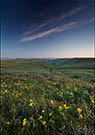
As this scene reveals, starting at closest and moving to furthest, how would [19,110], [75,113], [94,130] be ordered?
1. [94,130]
2. [75,113]
3. [19,110]

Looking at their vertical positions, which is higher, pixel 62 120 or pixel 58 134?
pixel 62 120

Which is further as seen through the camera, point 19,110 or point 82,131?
point 19,110

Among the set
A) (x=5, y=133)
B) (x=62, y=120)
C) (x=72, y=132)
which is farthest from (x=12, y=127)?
(x=72, y=132)

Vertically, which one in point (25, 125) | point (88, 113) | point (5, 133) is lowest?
point (5, 133)

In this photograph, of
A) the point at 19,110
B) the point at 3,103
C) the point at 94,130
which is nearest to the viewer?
the point at 94,130

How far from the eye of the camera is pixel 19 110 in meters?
2.86

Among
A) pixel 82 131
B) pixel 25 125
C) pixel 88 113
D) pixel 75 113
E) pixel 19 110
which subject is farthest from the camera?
pixel 19 110

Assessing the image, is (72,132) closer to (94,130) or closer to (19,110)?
(94,130)

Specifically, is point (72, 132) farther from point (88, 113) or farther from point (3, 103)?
point (3, 103)

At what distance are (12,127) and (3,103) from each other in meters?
1.69

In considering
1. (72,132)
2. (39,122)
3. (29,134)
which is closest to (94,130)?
(72,132)

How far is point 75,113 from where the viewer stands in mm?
2557

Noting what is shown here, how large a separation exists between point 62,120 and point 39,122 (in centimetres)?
74

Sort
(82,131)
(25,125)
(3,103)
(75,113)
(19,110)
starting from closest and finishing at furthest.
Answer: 1. (82,131)
2. (25,125)
3. (75,113)
4. (19,110)
5. (3,103)
